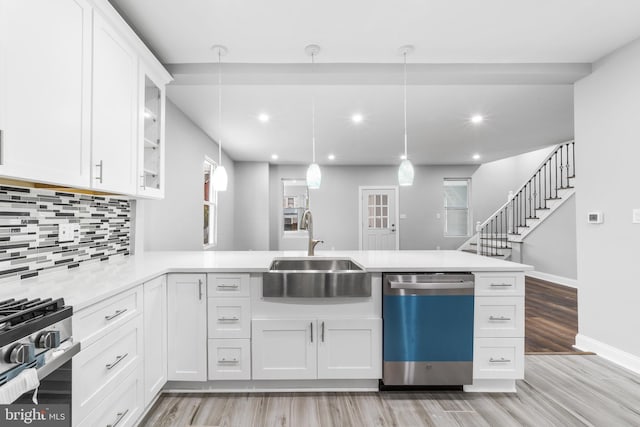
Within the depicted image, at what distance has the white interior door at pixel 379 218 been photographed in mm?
8234

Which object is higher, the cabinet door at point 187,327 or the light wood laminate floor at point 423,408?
the cabinet door at point 187,327

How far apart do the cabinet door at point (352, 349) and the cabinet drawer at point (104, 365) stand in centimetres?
113

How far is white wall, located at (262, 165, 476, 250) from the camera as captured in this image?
820 centimetres

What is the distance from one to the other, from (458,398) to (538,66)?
2.78 metres

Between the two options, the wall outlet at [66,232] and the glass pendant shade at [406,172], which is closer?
the wall outlet at [66,232]

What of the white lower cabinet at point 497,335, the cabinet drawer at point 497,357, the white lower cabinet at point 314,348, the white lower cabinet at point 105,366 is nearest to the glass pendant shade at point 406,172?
the white lower cabinet at point 497,335

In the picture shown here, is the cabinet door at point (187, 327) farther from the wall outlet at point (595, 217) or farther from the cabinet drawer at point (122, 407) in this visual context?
the wall outlet at point (595, 217)

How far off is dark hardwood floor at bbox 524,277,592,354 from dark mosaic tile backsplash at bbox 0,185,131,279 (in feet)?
11.8

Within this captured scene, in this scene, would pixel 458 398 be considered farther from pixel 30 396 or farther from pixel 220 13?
pixel 220 13

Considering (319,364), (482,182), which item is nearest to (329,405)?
(319,364)

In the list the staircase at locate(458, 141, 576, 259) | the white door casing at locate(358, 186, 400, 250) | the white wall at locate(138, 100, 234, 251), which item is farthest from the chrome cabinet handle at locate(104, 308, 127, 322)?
the white door casing at locate(358, 186, 400, 250)

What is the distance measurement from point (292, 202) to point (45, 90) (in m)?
6.88

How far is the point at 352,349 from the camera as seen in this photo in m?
2.11

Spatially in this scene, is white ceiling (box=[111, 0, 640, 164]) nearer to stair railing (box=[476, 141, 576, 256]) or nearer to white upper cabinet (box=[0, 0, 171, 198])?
white upper cabinet (box=[0, 0, 171, 198])
